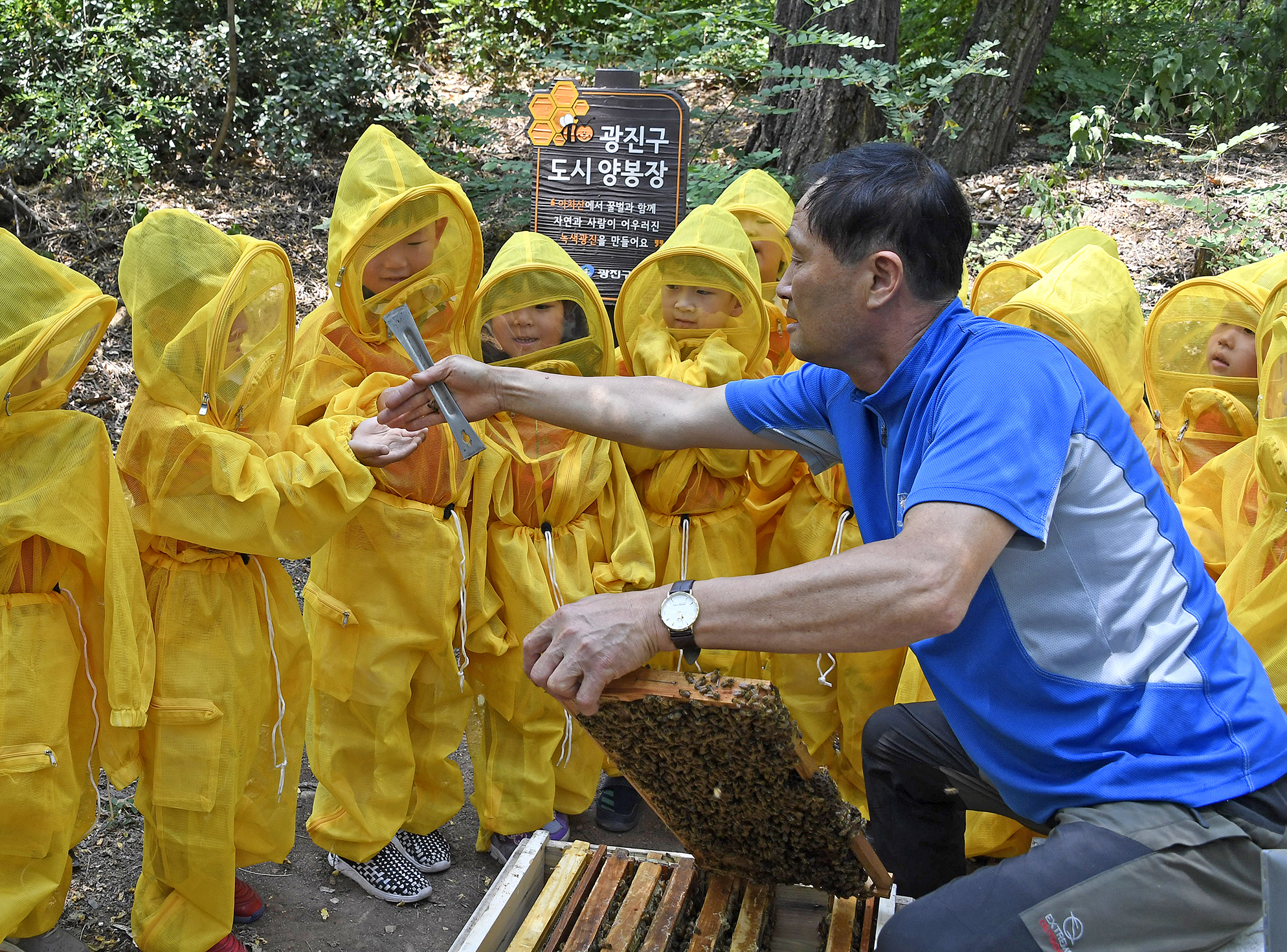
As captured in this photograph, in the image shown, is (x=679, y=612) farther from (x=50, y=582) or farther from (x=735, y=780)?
(x=50, y=582)

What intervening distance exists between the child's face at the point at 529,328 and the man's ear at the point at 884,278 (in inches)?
56.5

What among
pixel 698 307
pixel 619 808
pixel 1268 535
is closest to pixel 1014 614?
pixel 1268 535

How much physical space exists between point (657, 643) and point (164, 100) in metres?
6.90

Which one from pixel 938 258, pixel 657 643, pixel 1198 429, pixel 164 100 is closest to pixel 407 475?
pixel 657 643

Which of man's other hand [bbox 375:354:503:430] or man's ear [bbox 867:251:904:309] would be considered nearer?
man's ear [bbox 867:251:904:309]

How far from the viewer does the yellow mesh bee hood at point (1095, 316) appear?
133 inches

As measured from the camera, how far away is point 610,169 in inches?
190

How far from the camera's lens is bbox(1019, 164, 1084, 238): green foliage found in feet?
23.6

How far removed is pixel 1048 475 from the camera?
193cm

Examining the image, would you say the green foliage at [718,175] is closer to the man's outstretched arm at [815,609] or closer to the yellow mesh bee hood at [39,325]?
the yellow mesh bee hood at [39,325]

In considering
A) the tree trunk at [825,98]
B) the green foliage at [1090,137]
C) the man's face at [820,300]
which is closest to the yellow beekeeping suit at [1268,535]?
the man's face at [820,300]

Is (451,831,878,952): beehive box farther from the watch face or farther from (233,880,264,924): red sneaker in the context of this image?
(233,880,264,924): red sneaker

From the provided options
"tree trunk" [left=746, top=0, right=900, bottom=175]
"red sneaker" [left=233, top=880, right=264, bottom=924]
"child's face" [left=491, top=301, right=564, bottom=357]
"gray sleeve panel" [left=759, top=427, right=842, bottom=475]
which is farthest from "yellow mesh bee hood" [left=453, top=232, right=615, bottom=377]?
"tree trunk" [left=746, top=0, right=900, bottom=175]

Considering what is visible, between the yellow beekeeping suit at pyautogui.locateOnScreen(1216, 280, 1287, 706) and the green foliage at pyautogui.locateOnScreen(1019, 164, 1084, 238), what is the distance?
13.6 ft
